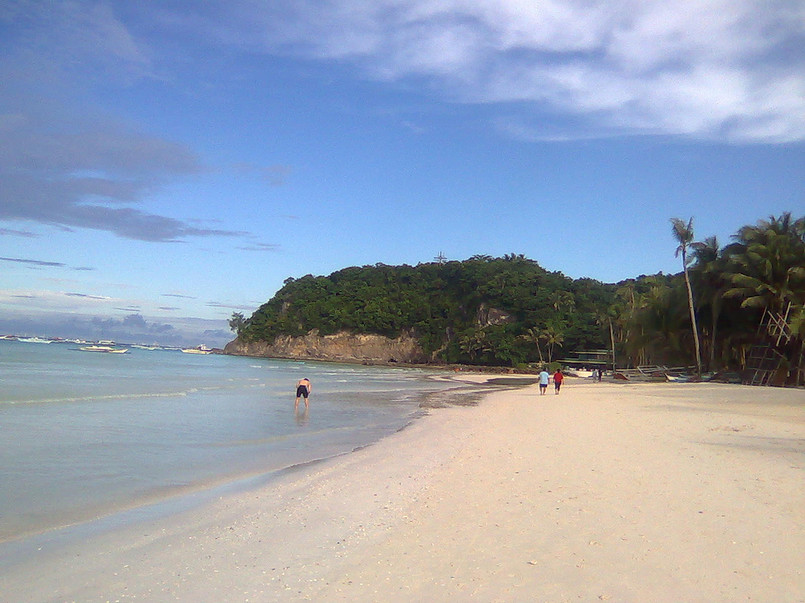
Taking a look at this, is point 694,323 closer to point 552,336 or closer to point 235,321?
point 552,336

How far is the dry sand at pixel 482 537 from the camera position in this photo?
164 inches

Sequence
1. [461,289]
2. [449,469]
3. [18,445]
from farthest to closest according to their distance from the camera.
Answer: [461,289] < [18,445] < [449,469]

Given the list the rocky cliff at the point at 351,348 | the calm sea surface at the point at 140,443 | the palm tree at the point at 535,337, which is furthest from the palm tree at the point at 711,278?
the rocky cliff at the point at 351,348

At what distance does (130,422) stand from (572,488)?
38.4 ft

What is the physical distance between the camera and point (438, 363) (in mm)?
103688

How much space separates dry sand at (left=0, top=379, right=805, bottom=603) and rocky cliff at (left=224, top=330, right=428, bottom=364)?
328 ft

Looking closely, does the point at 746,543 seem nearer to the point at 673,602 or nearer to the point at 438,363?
the point at 673,602

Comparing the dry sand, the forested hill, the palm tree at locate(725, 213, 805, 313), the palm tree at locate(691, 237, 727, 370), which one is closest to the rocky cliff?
the forested hill

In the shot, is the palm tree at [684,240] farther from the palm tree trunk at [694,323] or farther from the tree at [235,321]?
the tree at [235,321]

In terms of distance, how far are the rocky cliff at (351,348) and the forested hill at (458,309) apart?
1.40 metres

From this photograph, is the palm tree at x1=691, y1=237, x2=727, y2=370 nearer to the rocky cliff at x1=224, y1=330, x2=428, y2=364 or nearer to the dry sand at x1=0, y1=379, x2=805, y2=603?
the dry sand at x1=0, y1=379, x2=805, y2=603

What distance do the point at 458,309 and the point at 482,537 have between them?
10381 centimetres

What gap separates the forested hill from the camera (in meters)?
85.6

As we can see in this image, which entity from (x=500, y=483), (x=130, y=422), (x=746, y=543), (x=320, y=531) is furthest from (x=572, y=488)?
(x=130, y=422)
